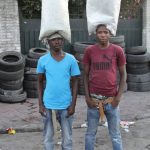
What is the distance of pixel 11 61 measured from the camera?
9969 mm

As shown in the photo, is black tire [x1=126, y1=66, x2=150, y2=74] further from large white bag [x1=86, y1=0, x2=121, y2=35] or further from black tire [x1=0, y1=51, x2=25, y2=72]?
large white bag [x1=86, y1=0, x2=121, y2=35]

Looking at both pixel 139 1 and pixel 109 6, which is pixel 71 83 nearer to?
pixel 109 6

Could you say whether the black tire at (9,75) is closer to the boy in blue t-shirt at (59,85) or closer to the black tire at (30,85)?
the black tire at (30,85)

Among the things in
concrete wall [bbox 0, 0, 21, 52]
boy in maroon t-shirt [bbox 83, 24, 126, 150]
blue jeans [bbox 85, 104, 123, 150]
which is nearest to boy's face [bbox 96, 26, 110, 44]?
boy in maroon t-shirt [bbox 83, 24, 126, 150]

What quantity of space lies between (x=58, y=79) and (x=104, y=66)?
571 mm

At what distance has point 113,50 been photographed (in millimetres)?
4891

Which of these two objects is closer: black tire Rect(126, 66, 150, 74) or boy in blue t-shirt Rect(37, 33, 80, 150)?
boy in blue t-shirt Rect(37, 33, 80, 150)

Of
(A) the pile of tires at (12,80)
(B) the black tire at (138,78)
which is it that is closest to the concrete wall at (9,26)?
(A) the pile of tires at (12,80)

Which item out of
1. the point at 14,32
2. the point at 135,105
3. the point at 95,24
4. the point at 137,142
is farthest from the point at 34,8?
the point at 95,24

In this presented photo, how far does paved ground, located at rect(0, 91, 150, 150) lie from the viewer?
6552mm

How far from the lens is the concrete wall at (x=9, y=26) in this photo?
34.6 ft

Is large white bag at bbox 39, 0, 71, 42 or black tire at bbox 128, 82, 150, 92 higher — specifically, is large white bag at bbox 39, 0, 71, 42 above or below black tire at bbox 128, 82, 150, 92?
above

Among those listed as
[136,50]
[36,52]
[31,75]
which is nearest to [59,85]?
[31,75]

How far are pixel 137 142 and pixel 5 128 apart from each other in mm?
2438
